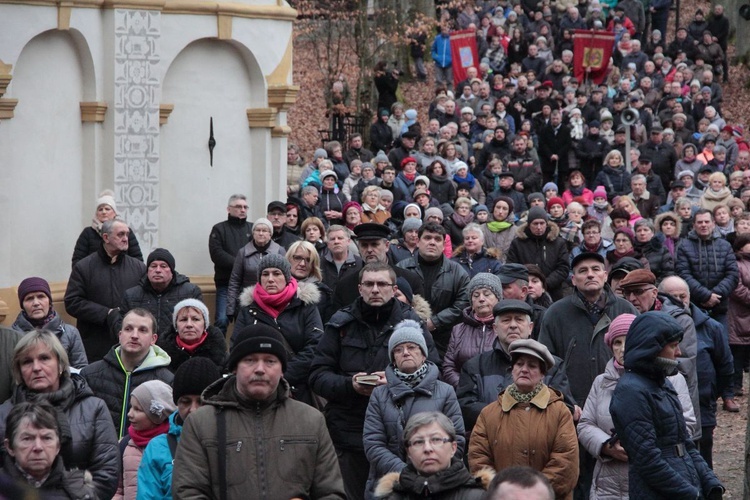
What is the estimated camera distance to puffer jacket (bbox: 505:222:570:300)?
14.7 m

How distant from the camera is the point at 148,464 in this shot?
720 centimetres

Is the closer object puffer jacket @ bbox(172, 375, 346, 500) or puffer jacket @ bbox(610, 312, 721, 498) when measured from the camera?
puffer jacket @ bbox(172, 375, 346, 500)

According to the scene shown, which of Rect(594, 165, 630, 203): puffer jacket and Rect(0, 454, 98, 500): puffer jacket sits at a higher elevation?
Rect(594, 165, 630, 203): puffer jacket

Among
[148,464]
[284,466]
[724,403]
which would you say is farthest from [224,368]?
[724,403]

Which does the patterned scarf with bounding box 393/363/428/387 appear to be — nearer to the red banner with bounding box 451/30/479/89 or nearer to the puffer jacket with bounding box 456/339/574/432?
the puffer jacket with bounding box 456/339/574/432

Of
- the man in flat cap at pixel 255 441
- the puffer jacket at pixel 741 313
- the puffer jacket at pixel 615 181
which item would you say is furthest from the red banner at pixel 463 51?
the man in flat cap at pixel 255 441

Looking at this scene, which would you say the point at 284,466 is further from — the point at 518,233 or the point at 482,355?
the point at 518,233

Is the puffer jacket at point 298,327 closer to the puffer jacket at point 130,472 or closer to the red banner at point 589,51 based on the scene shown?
the puffer jacket at point 130,472

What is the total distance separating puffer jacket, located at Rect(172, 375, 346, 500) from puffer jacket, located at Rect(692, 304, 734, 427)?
5.30 m

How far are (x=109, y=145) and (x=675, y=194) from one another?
9.07m

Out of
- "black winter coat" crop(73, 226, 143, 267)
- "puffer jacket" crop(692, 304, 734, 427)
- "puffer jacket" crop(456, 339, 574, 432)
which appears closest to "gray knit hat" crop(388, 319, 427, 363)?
"puffer jacket" crop(456, 339, 574, 432)

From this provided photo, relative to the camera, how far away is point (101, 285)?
1218cm

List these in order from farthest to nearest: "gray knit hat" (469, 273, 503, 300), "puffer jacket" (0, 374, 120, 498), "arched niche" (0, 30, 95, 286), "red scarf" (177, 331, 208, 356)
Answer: "arched niche" (0, 30, 95, 286) → "gray knit hat" (469, 273, 503, 300) → "red scarf" (177, 331, 208, 356) → "puffer jacket" (0, 374, 120, 498)

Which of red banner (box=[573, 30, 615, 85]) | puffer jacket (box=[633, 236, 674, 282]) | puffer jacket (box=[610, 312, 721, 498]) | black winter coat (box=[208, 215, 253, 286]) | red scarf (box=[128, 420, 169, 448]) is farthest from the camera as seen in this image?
red banner (box=[573, 30, 615, 85])
